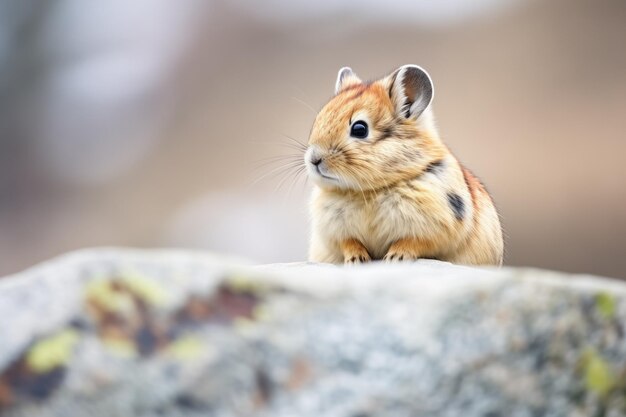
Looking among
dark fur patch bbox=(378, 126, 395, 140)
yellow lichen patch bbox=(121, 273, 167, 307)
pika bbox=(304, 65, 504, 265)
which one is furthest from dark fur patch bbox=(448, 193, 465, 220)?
yellow lichen patch bbox=(121, 273, 167, 307)

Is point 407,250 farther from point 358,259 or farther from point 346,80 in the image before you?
point 346,80

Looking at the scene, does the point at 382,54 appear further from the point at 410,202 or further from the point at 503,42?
the point at 410,202

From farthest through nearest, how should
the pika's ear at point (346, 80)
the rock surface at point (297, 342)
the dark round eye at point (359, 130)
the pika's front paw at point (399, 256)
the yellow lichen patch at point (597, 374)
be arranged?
1. the pika's ear at point (346, 80)
2. the dark round eye at point (359, 130)
3. the pika's front paw at point (399, 256)
4. the yellow lichen patch at point (597, 374)
5. the rock surface at point (297, 342)

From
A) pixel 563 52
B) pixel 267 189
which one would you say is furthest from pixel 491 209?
pixel 563 52

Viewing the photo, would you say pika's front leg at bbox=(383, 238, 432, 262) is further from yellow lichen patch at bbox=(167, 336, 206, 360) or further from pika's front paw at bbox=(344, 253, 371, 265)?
yellow lichen patch at bbox=(167, 336, 206, 360)

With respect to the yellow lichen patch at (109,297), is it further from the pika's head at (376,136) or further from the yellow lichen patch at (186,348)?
the pika's head at (376,136)

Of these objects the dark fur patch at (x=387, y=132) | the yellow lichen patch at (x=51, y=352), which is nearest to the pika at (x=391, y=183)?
the dark fur patch at (x=387, y=132)

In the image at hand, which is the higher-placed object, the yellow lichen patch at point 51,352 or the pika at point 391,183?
the pika at point 391,183
